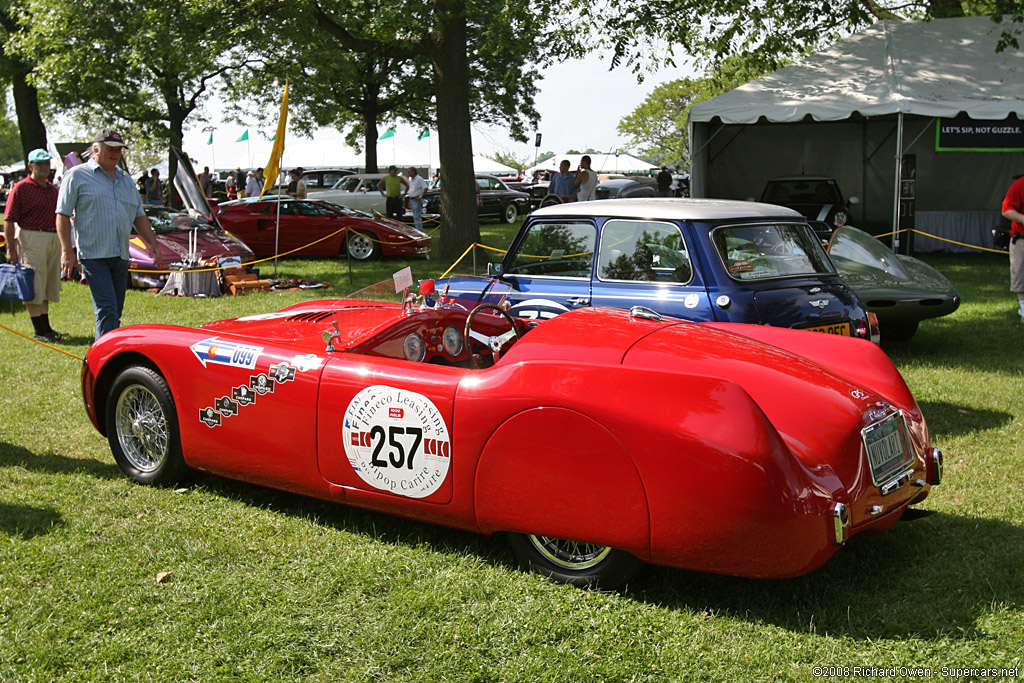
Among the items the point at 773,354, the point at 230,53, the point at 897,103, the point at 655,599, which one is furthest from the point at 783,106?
the point at 230,53

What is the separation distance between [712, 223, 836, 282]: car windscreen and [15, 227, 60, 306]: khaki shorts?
6741 millimetres

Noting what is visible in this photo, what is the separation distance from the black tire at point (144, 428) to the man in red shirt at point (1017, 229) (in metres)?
7.97

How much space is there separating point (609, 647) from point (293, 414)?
5.85ft

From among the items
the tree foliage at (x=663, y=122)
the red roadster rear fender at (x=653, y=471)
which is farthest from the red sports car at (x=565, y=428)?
the tree foliage at (x=663, y=122)

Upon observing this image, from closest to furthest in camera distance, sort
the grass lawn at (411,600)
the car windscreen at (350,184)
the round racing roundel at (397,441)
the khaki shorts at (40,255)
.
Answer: the grass lawn at (411,600) → the round racing roundel at (397,441) → the khaki shorts at (40,255) → the car windscreen at (350,184)

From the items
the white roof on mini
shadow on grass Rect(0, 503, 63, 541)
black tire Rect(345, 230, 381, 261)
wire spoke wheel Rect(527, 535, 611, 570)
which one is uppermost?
the white roof on mini

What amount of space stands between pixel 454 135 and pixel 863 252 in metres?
8.18

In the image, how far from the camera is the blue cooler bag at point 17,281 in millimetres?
7922

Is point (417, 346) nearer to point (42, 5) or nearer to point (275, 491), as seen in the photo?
point (275, 491)

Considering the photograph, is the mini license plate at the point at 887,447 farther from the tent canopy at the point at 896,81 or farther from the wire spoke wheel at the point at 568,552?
the tent canopy at the point at 896,81

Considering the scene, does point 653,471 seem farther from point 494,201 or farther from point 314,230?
point 494,201

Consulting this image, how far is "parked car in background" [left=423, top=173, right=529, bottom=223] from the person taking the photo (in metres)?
27.5

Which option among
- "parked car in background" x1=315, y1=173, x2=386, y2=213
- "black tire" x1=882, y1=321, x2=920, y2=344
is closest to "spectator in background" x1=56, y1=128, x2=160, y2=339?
"black tire" x1=882, y1=321, x2=920, y2=344

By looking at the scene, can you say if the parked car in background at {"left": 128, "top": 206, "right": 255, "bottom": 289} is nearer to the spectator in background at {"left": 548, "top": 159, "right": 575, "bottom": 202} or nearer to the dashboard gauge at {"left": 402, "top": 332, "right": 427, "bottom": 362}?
the spectator in background at {"left": 548, "top": 159, "right": 575, "bottom": 202}
